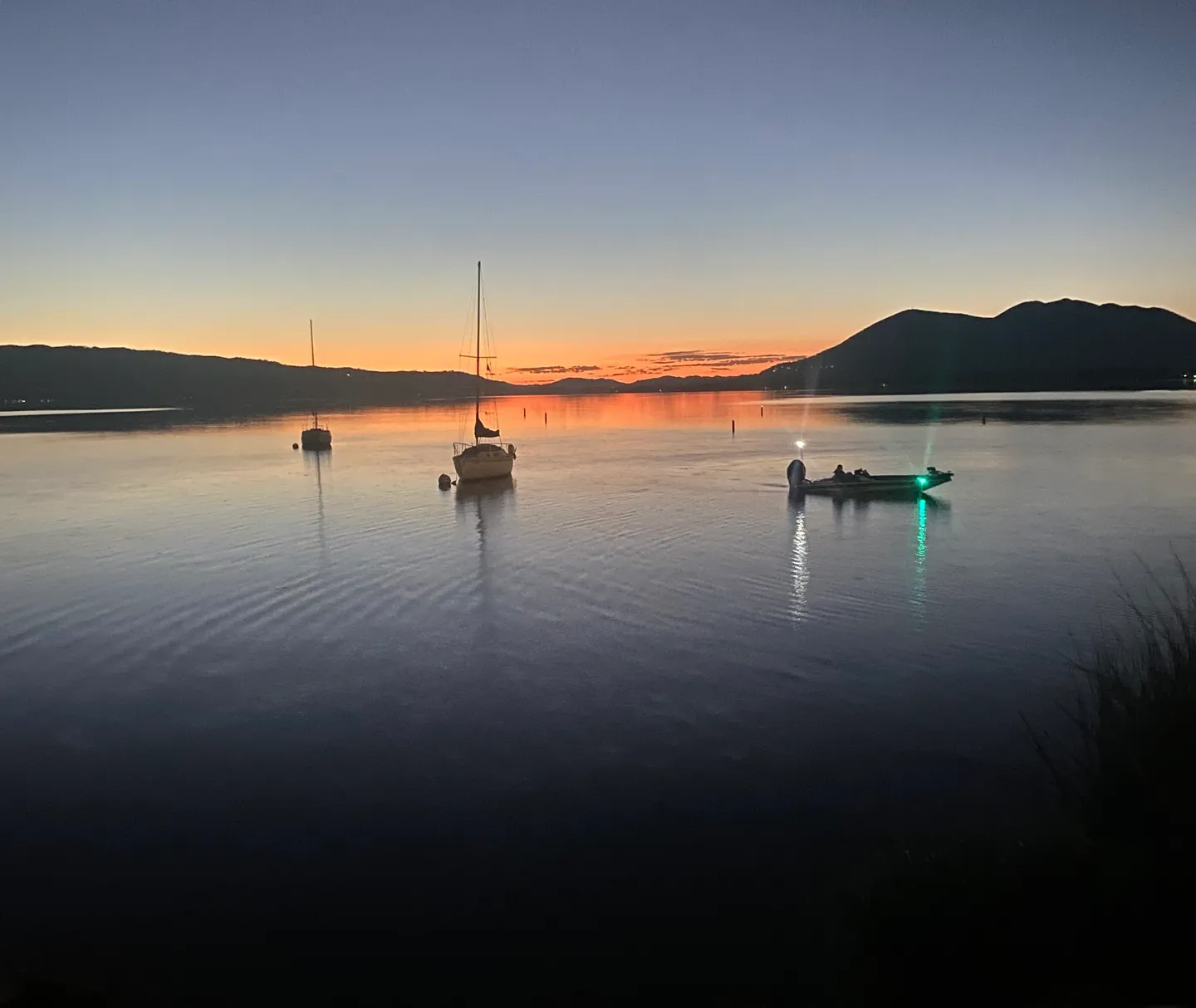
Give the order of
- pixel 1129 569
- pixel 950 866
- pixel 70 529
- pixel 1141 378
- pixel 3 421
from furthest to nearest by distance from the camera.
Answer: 1. pixel 1141 378
2. pixel 3 421
3. pixel 70 529
4. pixel 1129 569
5. pixel 950 866

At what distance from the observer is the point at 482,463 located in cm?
4000

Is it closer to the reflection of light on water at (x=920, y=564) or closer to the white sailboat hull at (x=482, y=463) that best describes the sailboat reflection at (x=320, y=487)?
the white sailboat hull at (x=482, y=463)

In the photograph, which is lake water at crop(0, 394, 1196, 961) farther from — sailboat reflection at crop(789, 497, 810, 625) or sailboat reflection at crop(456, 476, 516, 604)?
sailboat reflection at crop(456, 476, 516, 604)

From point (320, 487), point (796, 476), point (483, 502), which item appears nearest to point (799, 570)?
point (796, 476)

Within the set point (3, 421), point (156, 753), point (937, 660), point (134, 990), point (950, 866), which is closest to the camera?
point (950, 866)

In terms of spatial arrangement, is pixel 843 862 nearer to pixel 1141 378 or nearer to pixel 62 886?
pixel 62 886

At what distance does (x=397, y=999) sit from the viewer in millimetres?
6320

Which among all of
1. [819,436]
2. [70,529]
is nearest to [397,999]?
[70,529]

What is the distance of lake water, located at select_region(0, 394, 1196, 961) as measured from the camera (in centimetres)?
814

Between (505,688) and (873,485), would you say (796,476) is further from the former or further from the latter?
(505,688)

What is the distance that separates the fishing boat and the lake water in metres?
2.00

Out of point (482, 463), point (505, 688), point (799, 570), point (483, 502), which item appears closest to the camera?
point (505, 688)

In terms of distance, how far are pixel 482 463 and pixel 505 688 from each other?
27999mm

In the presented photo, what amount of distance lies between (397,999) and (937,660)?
9644mm
